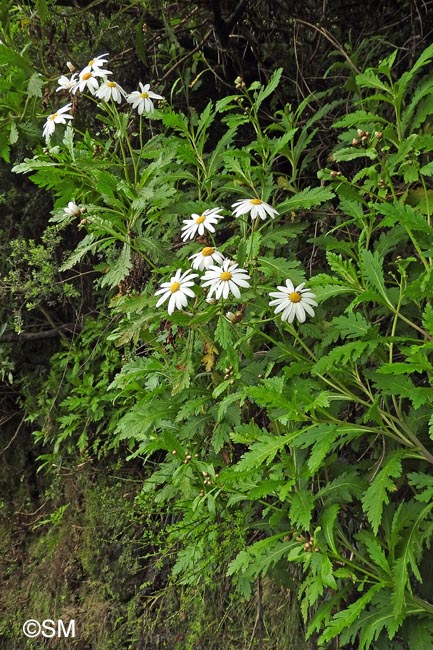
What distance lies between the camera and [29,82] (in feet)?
7.29

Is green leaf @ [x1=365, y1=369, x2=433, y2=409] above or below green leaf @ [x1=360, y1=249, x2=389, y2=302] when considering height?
below

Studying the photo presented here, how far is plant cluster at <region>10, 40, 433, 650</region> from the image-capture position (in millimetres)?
1529

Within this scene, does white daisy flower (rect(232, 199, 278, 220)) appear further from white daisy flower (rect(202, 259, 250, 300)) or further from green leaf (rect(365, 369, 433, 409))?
green leaf (rect(365, 369, 433, 409))

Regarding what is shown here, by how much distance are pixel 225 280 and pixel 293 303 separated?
0.16 meters

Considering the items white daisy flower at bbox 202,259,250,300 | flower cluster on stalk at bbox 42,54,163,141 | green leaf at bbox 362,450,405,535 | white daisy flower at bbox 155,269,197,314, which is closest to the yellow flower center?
white daisy flower at bbox 202,259,250,300

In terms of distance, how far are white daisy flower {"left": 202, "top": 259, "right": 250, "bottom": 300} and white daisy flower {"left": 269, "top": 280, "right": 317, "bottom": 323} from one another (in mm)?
76

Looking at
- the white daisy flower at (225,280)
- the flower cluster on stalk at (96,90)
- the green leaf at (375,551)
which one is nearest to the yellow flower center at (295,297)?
the white daisy flower at (225,280)

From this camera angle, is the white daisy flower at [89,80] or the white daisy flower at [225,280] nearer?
the white daisy flower at [225,280]

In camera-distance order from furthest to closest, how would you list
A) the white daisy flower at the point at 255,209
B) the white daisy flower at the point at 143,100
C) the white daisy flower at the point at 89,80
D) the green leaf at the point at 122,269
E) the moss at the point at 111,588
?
the moss at the point at 111,588, the white daisy flower at the point at 143,100, the white daisy flower at the point at 89,80, the green leaf at the point at 122,269, the white daisy flower at the point at 255,209

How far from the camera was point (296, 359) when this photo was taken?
5.61ft

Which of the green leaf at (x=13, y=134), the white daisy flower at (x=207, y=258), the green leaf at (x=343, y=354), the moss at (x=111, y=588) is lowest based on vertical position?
the moss at (x=111, y=588)

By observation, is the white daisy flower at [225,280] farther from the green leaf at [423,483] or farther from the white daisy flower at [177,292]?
the green leaf at [423,483]

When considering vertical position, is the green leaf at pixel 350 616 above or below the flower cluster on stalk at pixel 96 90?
below

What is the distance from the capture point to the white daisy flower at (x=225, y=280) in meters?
1.50
